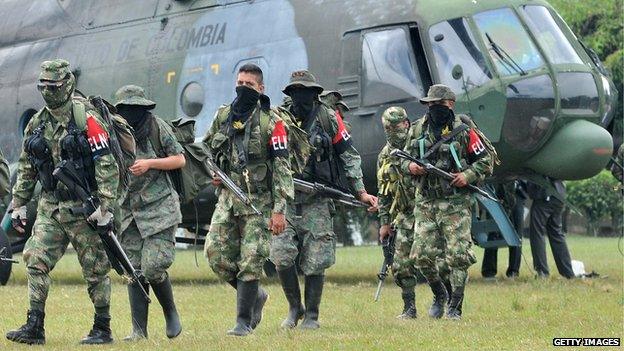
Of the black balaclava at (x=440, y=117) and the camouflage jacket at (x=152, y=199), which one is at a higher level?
the black balaclava at (x=440, y=117)

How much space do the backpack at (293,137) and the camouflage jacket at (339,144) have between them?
34 centimetres

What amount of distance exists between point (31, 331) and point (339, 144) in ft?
10.7

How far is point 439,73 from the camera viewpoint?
1602cm

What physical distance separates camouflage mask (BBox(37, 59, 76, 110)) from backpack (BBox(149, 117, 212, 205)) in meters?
0.95

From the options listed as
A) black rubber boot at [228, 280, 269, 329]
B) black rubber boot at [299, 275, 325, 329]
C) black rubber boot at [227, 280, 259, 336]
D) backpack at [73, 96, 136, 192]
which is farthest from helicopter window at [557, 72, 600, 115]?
backpack at [73, 96, 136, 192]

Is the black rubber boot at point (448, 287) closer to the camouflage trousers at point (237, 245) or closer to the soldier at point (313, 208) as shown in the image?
the soldier at point (313, 208)

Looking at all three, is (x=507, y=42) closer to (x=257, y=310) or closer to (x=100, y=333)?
(x=257, y=310)

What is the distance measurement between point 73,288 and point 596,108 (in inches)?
262

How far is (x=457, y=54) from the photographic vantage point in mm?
16172

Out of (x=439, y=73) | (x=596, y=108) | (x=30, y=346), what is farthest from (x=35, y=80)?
(x=30, y=346)

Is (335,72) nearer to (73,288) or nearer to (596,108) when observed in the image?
(596,108)

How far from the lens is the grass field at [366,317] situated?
10484 mm

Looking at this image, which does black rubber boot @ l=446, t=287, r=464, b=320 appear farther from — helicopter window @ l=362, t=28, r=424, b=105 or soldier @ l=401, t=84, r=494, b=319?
helicopter window @ l=362, t=28, r=424, b=105

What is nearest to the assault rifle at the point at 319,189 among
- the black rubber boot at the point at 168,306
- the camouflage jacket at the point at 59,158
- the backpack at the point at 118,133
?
the black rubber boot at the point at 168,306
